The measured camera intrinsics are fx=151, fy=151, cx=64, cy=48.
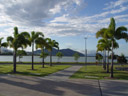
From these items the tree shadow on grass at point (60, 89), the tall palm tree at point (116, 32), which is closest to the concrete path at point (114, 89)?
the tree shadow on grass at point (60, 89)

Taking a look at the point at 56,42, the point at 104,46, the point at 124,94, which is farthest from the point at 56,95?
the point at 56,42

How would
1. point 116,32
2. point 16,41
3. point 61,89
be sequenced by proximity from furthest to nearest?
point 16,41 < point 116,32 < point 61,89

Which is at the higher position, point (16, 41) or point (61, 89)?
point (16, 41)

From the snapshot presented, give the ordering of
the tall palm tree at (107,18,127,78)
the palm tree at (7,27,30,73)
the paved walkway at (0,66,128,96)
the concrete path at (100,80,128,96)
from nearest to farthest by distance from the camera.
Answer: the paved walkway at (0,66,128,96)
the concrete path at (100,80,128,96)
the tall palm tree at (107,18,127,78)
the palm tree at (7,27,30,73)

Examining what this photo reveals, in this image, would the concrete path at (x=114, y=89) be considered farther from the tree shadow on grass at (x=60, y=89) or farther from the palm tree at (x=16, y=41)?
the palm tree at (x=16, y=41)

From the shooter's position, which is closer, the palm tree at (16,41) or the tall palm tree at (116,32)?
the tall palm tree at (116,32)

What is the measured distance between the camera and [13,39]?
762 inches

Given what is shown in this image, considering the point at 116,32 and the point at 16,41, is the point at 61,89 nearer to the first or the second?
the point at 116,32

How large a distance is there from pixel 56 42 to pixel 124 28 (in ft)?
73.6

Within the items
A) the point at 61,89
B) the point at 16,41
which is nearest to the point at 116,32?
the point at 61,89

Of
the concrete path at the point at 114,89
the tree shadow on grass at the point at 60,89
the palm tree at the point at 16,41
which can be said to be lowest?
the concrete path at the point at 114,89

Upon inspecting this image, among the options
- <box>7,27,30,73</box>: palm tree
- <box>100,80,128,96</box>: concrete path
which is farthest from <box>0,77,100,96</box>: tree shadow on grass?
<box>7,27,30,73</box>: palm tree

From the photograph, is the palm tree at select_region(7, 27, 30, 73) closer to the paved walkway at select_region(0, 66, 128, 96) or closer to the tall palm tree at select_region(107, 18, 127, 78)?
the paved walkway at select_region(0, 66, 128, 96)

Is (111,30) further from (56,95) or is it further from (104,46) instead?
(56,95)
